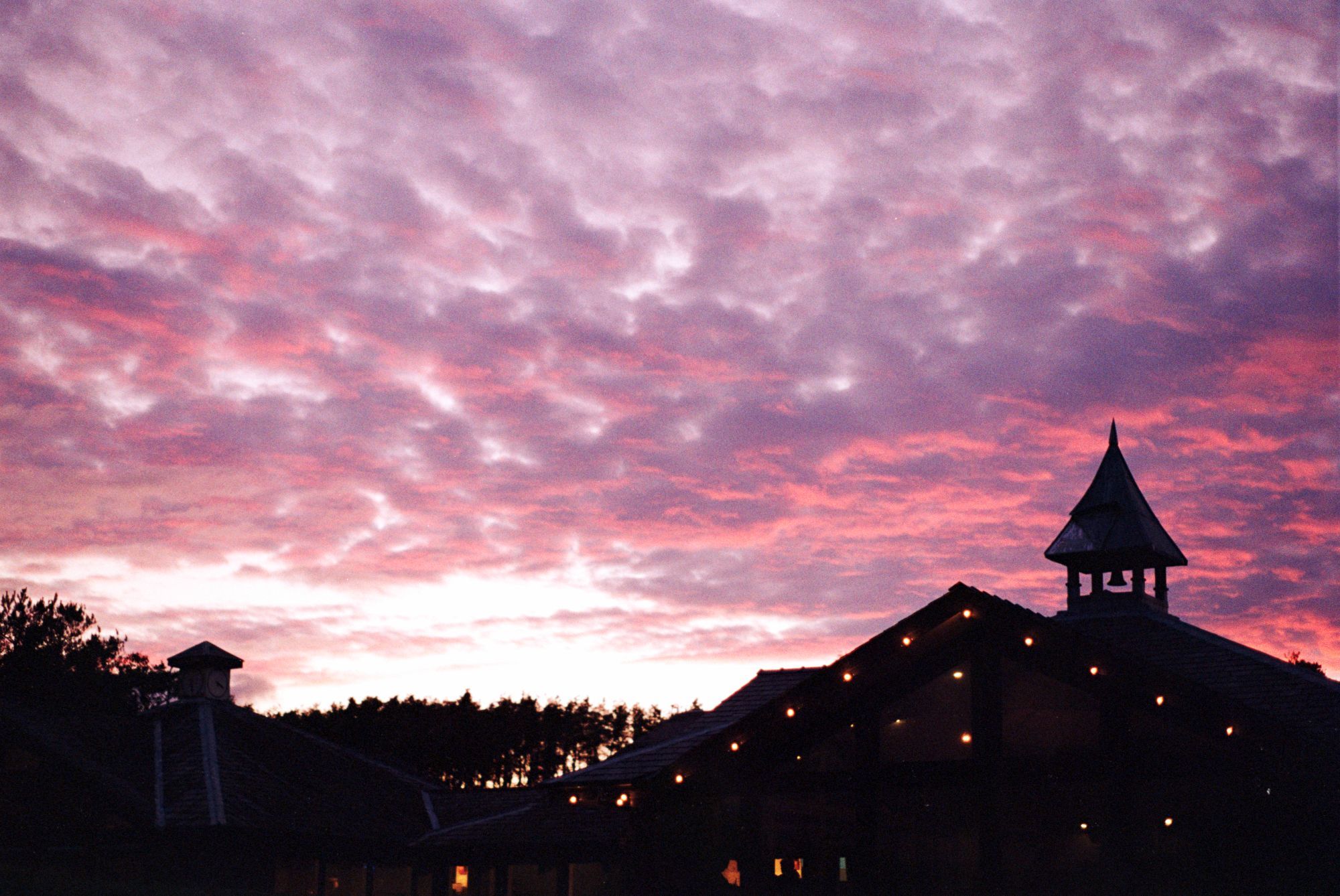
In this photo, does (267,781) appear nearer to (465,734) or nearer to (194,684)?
(194,684)

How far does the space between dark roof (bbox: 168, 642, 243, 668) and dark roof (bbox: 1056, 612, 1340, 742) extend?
1006 inches

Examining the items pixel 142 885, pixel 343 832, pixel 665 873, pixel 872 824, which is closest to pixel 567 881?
pixel 343 832

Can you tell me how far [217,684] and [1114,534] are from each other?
27419 millimetres

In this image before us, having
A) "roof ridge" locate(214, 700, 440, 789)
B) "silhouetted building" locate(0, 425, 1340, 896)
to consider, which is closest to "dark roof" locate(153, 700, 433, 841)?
"roof ridge" locate(214, 700, 440, 789)

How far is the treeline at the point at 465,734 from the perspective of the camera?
74.4m

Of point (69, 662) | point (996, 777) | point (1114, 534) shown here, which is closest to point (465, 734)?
point (69, 662)

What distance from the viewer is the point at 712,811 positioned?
23.7 meters

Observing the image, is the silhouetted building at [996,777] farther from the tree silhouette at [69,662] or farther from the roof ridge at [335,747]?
the tree silhouette at [69,662]

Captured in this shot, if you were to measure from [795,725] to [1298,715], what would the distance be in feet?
30.8

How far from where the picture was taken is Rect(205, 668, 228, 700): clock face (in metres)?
41.4

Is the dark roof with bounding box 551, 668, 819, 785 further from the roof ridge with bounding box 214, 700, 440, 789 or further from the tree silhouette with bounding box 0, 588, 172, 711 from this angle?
the tree silhouette with bounding box 0, 588, 172, 711

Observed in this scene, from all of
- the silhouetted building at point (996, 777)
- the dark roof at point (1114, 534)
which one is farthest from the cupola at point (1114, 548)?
the silhouetted building at point (996, 777)

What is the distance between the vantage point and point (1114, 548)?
117 ft

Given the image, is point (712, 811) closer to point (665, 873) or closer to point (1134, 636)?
point (665, 873)
